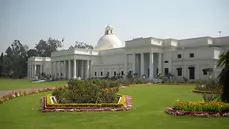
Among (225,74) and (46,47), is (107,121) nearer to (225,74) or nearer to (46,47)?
(225,74)

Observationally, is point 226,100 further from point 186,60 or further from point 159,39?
point 159,39

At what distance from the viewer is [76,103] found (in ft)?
49.6

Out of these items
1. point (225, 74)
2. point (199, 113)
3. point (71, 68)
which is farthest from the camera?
point (71, 68)

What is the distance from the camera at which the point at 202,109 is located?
38.7ft

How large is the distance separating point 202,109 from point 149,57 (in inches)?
1513

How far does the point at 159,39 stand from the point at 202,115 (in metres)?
37.2

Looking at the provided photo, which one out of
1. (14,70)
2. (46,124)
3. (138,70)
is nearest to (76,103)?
(46,124)

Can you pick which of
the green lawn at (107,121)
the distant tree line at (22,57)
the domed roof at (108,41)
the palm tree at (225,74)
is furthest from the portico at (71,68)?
the palm tree at (225,74)

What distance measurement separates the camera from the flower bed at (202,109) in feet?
37.5

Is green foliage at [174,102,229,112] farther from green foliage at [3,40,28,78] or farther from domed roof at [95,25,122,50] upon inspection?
green foliage at [3,40,28,78]

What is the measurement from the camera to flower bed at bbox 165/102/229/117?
11.4 meters

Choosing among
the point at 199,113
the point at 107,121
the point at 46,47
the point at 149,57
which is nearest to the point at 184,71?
the point at 149,57

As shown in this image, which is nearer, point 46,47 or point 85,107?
point 85,107

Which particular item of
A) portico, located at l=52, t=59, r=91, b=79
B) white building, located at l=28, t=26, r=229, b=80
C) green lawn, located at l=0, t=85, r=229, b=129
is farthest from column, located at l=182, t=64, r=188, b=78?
green lawn, located at l=0, t=85, r=229, b=129
